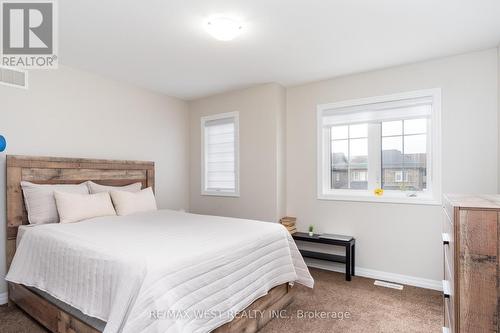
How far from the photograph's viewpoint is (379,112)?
10.9 feet

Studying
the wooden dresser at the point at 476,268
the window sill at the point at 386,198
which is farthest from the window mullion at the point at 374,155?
the wooden dresser at the point at 476,268

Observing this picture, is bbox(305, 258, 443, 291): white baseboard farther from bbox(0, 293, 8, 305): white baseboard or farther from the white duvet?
bbox(0, 293, 8, 305): white baseboard

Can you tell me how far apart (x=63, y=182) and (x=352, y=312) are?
3189 millimetres

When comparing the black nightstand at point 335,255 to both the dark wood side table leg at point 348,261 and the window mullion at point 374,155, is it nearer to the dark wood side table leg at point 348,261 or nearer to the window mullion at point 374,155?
the dark wood side table leg at point 348,261

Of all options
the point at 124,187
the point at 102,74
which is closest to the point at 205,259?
the point at 124,187

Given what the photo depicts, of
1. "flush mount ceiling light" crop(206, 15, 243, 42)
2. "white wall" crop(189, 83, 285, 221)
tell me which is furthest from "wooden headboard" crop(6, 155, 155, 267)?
"flush mount ceiling light" crop(206, 15, 243, 42)

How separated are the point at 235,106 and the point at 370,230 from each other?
2.48m

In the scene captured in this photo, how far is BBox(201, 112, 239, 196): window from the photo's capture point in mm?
4184

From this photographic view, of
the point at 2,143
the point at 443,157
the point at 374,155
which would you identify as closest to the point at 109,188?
the point at 2,143

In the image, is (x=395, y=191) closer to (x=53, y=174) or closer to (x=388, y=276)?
(x=388, y=276)

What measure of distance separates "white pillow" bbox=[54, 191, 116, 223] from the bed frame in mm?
363

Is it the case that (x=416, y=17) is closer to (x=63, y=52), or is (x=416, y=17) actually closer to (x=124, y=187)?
(x=63, y=52)

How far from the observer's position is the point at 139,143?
3945mm

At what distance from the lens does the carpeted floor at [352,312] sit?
222 cm
